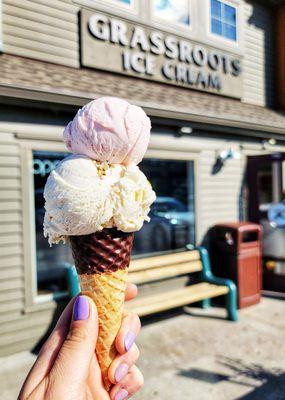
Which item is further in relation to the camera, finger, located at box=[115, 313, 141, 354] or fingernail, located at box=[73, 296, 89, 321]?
finger, located at box=[115, 313, 141, 354]

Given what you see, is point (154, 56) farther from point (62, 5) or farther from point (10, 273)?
point (10, 273)

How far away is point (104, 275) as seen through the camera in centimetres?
184

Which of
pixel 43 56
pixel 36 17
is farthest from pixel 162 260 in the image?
pixel 36 17

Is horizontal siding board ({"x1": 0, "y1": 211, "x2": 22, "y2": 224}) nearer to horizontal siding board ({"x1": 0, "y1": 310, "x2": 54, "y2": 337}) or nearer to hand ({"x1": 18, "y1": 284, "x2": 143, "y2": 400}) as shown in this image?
horizontal siding board ({"x1": 0, "y1": 310, "x2": 54, "y2": 337})

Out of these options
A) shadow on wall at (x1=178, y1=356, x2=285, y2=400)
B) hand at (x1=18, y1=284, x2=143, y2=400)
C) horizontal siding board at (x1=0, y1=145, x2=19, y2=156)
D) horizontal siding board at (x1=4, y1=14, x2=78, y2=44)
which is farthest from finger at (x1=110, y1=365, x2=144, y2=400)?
horizontal siding board at (x1=4, y1=14, x2=78, y2=44)

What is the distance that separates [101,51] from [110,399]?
5.68m

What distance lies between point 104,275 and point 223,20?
7.95 metres

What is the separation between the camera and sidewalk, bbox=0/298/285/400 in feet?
12.4

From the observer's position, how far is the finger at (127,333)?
185 cm

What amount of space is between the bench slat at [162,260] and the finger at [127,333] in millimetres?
3408

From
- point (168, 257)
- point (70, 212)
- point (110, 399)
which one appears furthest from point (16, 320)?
point (70, 212)

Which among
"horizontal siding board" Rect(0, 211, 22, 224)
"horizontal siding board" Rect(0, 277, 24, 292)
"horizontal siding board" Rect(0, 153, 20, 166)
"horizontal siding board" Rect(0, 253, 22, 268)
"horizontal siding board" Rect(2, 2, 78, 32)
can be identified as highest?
"horizontal siding board" Rect(2, 2, 78, 32)

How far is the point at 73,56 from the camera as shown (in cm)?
589

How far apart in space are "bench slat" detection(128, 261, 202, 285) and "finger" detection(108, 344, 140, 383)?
3355 mm
